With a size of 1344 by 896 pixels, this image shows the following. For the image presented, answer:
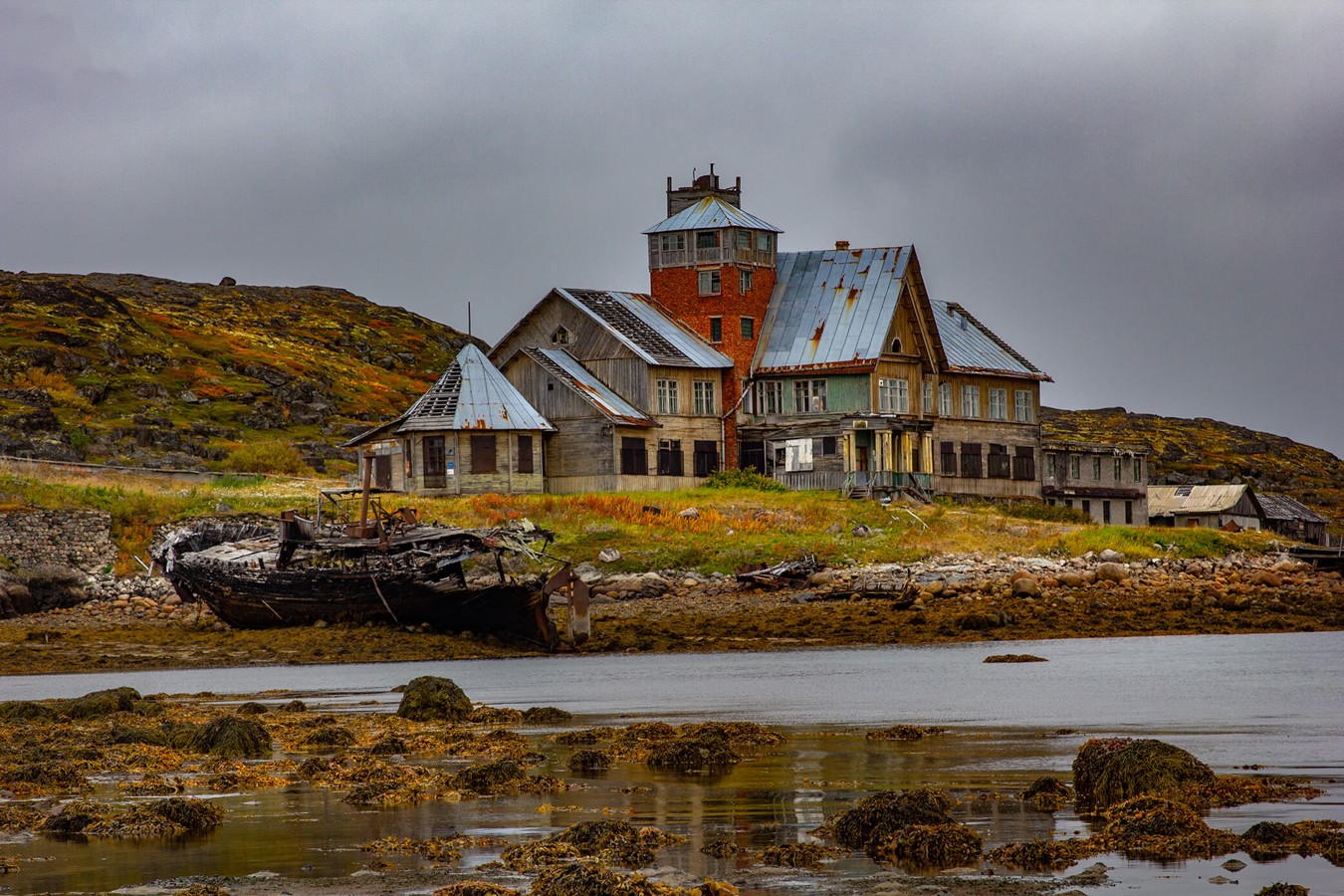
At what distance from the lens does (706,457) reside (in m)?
62.8

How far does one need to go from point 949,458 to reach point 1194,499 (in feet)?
63.3

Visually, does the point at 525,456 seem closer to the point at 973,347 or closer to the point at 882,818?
the point at 973,347

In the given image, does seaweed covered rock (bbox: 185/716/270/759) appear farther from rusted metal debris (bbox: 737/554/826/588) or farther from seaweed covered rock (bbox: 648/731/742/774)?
rusted metal debris (bbox: 737/554/826/588)

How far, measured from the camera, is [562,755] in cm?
1895

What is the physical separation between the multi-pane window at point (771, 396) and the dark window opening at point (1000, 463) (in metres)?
8.74

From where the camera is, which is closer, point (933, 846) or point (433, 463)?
point (933, 846)

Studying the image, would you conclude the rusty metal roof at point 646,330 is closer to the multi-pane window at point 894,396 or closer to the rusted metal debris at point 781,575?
the multi-pane window at point 894,396

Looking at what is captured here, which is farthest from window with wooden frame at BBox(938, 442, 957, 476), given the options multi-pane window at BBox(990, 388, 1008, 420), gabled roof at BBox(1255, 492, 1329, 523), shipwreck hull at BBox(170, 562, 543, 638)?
shipwreck hull at BBox(170, 562, 543, 638)

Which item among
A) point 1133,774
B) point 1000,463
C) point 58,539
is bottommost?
point 1133,774

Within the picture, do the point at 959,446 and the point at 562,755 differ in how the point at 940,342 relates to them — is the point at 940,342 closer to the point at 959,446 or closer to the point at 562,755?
the point at 959,446

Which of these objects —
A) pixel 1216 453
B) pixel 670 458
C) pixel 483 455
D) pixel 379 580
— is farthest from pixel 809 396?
pixel 1216 453

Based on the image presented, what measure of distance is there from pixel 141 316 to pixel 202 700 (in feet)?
321

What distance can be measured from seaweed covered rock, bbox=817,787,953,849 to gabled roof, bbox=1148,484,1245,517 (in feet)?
219

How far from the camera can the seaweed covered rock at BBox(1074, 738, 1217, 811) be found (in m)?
14.0
